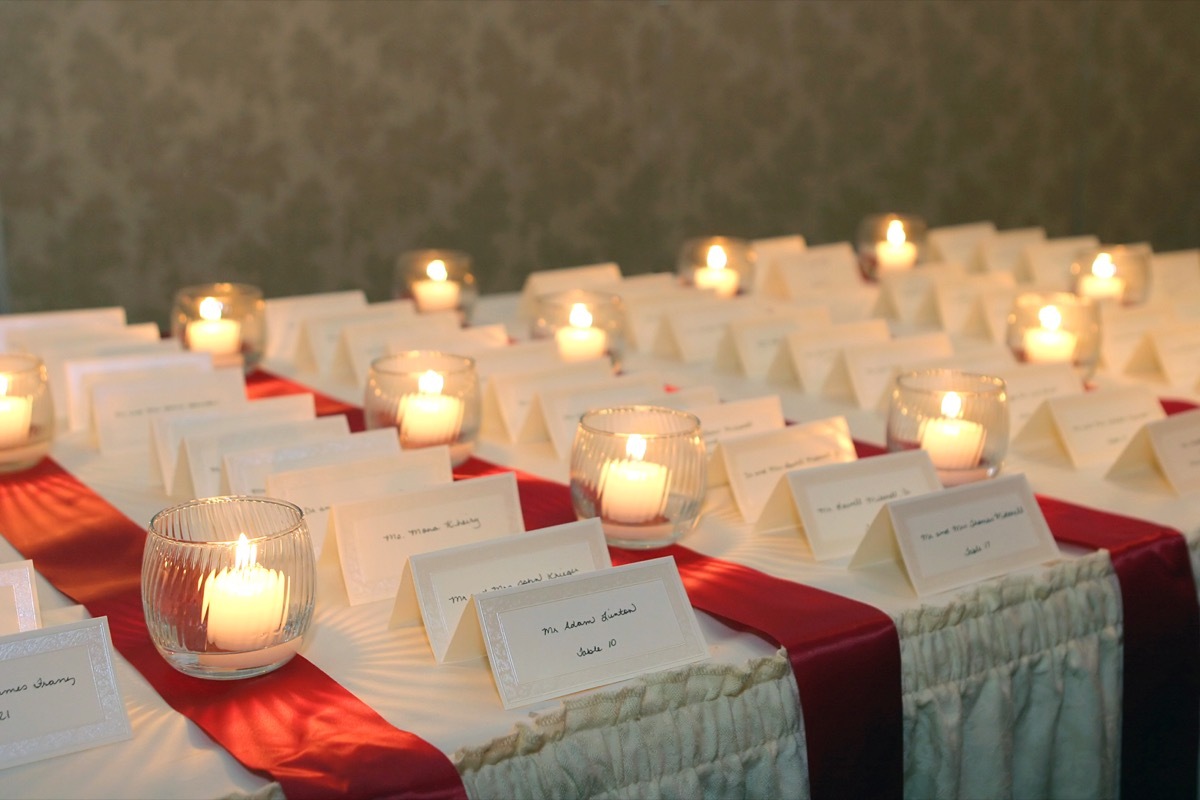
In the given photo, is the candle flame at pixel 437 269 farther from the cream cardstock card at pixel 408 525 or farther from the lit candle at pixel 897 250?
the cream cardstock card at pixel 408 525

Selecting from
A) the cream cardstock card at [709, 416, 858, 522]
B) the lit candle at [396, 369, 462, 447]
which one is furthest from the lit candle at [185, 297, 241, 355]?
the cream cardstock card at [709, 416, 858, 522]

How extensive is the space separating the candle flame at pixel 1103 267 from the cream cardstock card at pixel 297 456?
1.88 meters

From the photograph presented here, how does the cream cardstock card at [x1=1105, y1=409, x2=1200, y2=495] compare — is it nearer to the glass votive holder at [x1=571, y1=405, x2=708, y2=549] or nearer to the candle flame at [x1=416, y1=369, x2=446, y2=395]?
the glass votive holder at [x1=571, y1=405, x2=708, y2=549]

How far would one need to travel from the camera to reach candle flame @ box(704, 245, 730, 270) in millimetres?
2986

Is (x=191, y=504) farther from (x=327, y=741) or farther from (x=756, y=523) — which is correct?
(x=756, y=523)

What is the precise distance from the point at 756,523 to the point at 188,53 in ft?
9.03

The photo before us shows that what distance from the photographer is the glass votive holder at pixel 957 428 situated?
1.61 m

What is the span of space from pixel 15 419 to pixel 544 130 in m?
2.79

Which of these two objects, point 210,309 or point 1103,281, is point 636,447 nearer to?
point 210,309

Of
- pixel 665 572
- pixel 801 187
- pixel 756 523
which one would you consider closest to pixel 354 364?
pixel 756 523

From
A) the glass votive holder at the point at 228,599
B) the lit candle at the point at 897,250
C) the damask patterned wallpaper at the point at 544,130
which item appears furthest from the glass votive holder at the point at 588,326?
the damask patterned wallpaper at the point at 544,130

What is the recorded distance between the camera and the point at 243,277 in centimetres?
388

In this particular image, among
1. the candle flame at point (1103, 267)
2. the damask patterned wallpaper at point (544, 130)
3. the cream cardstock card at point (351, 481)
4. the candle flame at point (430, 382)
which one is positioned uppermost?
the damask patterned wallpaper at point (544, 130)

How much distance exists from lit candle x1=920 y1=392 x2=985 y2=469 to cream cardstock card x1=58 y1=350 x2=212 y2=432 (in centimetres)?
115
